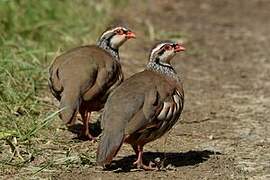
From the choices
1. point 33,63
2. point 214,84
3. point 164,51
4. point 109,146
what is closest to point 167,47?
point 164,51

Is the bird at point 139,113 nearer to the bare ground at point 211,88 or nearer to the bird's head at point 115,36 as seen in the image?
the bare ground at point 211,88

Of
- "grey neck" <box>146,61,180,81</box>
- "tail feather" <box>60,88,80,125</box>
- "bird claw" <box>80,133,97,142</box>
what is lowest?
"bird claw" <box>80,133,97,142</box>

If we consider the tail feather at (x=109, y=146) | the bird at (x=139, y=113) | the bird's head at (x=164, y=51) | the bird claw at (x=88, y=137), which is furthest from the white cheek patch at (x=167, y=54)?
the tail feather at (x=109, y=146)

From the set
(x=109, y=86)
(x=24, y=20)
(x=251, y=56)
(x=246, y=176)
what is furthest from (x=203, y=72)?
(x=246, y=176)

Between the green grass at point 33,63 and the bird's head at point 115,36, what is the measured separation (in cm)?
83

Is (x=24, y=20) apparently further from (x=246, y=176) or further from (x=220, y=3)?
(x=220, y=3)

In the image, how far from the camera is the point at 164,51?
21.9ft

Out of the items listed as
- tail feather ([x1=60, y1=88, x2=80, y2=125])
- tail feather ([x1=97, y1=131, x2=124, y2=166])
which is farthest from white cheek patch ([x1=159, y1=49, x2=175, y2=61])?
tail feather ([x1=97, y1=131, x2=124, y2=166])

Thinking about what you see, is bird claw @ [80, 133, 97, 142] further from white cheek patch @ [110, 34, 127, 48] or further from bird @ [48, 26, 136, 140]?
white cheek patch @ [110, 34, 127, 48]

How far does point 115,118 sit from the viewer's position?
576 centimetres

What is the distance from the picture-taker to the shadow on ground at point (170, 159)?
6205 mm

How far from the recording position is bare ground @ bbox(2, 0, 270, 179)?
6.25m

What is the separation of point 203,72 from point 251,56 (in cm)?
118

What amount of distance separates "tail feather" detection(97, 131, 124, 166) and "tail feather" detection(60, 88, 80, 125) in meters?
0.68
